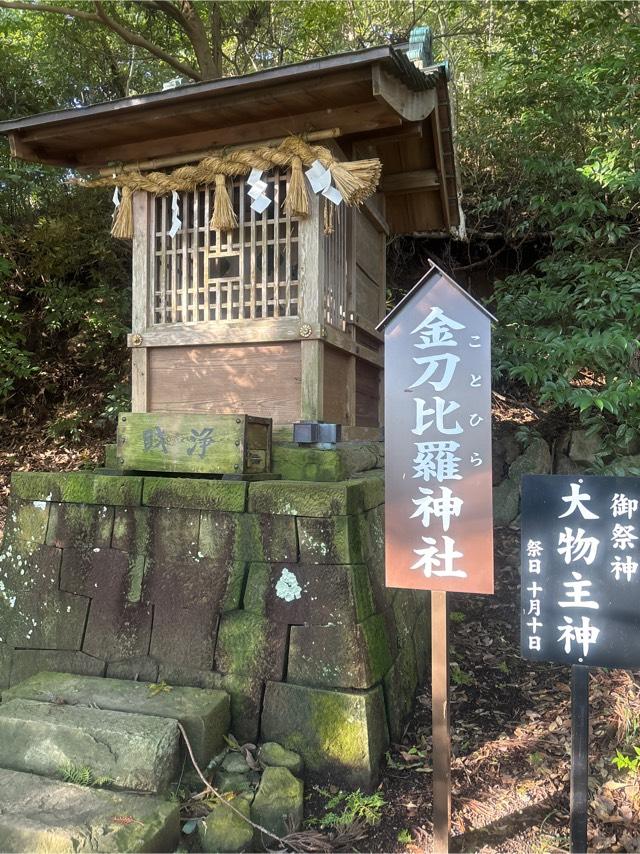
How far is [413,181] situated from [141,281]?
2768mm

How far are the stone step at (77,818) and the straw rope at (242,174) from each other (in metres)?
3.50

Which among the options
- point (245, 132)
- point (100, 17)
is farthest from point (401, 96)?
point (100, 17)

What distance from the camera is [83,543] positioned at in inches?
151

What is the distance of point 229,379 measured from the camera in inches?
167

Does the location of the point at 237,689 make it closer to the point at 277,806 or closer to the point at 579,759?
the point at 277,806

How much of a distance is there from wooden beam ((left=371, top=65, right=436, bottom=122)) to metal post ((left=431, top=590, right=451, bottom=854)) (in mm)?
2924

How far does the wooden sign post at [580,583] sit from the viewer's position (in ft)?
8.33

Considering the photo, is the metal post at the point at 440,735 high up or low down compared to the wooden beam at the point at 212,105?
down

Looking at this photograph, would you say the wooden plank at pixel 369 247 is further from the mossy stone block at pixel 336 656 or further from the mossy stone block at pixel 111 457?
the mossy stone block at pixel 336 656

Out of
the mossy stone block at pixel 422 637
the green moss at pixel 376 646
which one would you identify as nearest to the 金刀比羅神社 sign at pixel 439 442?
the green moss at pixel 376 646

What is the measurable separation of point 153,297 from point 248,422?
157cm

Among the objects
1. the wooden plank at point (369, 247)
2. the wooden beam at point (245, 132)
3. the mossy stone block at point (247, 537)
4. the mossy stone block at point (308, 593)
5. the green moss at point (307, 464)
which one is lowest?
the mossy stone block at point (308, 593)

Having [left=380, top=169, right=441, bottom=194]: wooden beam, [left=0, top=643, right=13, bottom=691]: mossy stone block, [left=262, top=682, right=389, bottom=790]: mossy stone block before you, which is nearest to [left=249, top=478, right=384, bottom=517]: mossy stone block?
[left=262, top=682, right=389, bottom=790]: mossy stone block

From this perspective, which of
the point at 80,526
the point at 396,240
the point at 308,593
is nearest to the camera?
the point at 308,593
